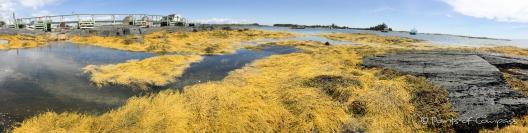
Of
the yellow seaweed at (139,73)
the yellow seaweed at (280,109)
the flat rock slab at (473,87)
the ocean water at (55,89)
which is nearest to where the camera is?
the yellow seaweed at (280,109)

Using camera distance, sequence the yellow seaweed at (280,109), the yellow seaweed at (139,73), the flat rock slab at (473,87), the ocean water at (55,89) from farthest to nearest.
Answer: the yellow seaweed at (139,73) < the ocean water at (55,89) < the flat rock slab at (473,87) < the yellow seaweed at (280,109)

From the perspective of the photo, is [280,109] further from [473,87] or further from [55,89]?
[55,89]

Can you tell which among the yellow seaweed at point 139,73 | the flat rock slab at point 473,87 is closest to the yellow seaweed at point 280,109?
the flat rock slab at point 473,87

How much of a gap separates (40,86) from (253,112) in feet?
21.1

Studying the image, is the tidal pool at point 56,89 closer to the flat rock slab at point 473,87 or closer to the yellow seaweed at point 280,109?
the yellow seaweed at point 280,109

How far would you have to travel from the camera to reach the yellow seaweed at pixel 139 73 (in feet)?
23.1

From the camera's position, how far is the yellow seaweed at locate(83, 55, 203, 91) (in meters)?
7.04

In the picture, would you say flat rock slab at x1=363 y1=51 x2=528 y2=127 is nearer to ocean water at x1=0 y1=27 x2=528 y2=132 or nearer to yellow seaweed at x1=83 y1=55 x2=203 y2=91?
ocean water at x1=0 y1=27 x2=528 y2=132

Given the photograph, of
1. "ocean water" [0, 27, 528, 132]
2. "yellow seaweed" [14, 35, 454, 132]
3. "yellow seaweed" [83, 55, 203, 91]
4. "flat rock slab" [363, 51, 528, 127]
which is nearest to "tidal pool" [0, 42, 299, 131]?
"ocean water" [0, 27, 528, 132]

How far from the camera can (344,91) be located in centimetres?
604

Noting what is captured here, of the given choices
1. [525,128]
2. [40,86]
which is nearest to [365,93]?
[525,128]

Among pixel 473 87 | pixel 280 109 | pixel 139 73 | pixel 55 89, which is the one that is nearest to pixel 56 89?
pixel 55 89

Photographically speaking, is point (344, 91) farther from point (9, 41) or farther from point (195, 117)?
point (9, 41)

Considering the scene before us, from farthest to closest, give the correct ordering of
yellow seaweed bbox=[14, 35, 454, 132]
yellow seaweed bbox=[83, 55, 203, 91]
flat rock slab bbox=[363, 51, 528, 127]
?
yellow seaweed bbox=[83, 55, 203, 91] < flat rock slab bbox=[363, 51, 528, 127] < yellow seaweed bbox=[14, 35, 454, 132]
